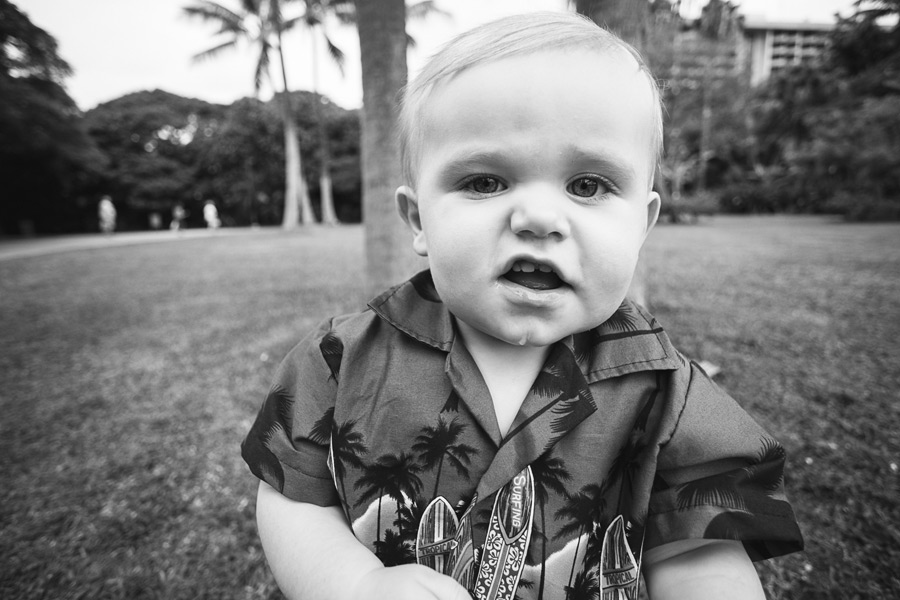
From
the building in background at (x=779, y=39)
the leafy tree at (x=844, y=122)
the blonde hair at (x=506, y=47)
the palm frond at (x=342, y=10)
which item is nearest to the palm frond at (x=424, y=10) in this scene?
the palm frond at (x=342, y=10)

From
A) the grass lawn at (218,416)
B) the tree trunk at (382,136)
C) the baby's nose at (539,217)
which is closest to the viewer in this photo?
the baby's nose at (539,217)

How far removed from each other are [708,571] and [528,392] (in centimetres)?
44

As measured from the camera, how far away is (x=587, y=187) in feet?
2.58

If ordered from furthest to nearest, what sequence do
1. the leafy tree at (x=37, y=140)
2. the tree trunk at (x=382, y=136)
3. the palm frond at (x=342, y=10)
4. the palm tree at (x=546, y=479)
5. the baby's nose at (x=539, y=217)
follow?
the palm frond at (x=342, y=10)
the leafy tree at (x=37, y=140)
the tree trunk at (x=382, y=136)
the palm tree at (x=546, y=479)
the baby's nose at (x=539, y=217)

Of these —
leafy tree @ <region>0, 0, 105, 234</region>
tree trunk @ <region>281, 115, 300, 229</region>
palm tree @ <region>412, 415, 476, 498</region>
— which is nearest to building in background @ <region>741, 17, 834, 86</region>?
tree trunk @ <region>281, 115, 300, 229</region>

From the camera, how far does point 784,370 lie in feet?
9.61

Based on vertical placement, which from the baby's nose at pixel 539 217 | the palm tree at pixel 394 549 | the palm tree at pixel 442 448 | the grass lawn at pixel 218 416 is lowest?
the grass lawn at pixel 218 416

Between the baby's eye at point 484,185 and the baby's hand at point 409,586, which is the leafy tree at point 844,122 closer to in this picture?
the baby's eye at point 484,185

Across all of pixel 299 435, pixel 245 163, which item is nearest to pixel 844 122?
pixel 299 435

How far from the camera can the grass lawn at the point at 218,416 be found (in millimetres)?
1541

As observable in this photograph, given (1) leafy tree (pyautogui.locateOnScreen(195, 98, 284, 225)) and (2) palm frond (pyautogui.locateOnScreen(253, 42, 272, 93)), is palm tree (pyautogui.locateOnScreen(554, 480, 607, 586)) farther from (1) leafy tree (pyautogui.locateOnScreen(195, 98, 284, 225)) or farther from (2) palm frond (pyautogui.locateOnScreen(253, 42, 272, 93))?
(1) leafy tree (pyautogui.locateOnScreen(195, 98, 284, 225))

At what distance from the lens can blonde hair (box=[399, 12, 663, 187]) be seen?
2.45ft

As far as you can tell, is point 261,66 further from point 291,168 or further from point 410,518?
point 410,518

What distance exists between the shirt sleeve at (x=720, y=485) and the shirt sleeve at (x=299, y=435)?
629 mm
